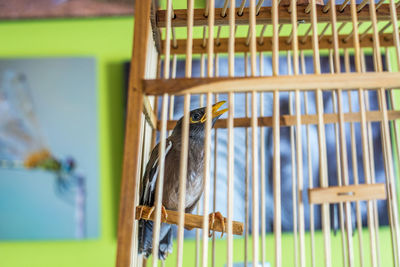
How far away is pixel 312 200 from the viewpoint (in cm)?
52

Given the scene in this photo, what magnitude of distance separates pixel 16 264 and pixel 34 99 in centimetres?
84

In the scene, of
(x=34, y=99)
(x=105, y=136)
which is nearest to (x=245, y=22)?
(x=105, y=136)

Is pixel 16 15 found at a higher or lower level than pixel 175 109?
higher

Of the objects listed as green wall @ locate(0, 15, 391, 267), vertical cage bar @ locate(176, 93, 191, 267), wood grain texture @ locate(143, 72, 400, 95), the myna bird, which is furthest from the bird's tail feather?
green wall @ locate(0, 15, 391, 267)

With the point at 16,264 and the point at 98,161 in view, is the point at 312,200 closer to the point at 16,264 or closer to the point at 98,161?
the point at 98,161

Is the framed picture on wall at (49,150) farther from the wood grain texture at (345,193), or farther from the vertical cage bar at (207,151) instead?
the wood grain texture at (345,193)

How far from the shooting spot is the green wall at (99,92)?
4.85 ft

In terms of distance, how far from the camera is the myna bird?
0.72m

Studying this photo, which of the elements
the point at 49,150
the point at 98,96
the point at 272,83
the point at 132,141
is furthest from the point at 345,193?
the point at 49,150

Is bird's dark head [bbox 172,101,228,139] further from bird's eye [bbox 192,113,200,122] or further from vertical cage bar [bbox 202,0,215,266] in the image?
vertical cage bar [bbox 202,0,215,266]

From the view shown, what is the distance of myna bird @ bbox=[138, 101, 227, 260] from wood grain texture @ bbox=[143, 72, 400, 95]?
0.56 feet

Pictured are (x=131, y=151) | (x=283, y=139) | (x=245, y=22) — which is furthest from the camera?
(x=283, y=139)

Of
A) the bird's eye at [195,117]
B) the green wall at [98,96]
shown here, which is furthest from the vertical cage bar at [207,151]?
the green wall at [98,96]

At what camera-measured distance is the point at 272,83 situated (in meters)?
0.53
